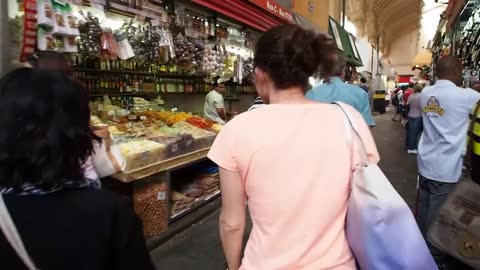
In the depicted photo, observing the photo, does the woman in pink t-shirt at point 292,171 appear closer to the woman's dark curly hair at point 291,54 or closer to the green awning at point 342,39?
the woman's dark curly hair at point 291,54

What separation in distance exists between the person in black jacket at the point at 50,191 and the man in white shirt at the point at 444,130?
2647mm

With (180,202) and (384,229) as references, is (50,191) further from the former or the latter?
(180,202)

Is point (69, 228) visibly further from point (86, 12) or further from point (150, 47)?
point (150, 47)

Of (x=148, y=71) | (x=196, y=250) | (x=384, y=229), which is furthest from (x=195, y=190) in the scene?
(x=384, y=229)

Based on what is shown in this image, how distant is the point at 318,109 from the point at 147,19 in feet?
13.0

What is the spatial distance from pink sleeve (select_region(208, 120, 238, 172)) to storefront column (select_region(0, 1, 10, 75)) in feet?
7.24

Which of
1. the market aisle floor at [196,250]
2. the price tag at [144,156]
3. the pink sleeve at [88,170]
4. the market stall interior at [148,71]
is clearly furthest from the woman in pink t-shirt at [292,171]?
the price tag at [144,156]

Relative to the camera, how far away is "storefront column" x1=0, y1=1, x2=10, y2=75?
2766 millimetres

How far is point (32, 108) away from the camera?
3.20ft

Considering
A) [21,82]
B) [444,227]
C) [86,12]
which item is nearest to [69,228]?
[21,82]

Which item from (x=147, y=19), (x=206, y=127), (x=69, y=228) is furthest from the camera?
(x=206, y=127)

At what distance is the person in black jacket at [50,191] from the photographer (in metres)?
0.95

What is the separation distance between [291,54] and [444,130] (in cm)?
217

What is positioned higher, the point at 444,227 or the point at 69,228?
the point at 69,228
